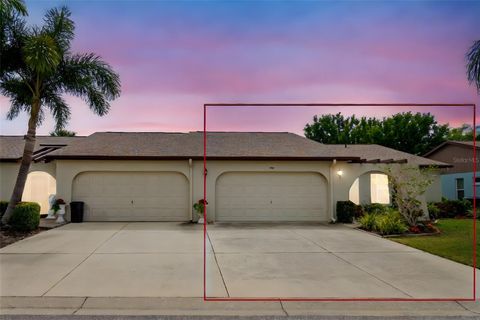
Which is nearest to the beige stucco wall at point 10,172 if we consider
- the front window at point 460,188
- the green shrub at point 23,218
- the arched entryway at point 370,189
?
the green shrub at point 23,218

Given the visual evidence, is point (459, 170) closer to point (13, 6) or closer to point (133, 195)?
point (133, 195)

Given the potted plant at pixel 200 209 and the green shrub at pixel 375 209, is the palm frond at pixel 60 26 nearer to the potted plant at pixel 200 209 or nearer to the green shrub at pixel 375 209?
the potted plant at pixel 200 209

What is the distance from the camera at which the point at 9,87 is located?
49.0 feet

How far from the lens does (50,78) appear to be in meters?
15.0

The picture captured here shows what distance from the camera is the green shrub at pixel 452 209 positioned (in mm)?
20859

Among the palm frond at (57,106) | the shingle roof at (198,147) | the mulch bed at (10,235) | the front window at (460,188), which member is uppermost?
the palm frond at (57,106)

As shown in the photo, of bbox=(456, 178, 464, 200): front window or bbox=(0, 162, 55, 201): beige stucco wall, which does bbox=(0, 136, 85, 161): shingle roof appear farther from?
bbox=(456, 178, 464, 200): front window

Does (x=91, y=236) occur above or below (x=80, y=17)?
below

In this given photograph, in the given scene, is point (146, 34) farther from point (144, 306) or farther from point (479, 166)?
point (479, 166)

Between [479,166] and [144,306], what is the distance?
88.0 ft

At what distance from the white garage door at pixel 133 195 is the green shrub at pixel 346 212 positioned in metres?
6.94

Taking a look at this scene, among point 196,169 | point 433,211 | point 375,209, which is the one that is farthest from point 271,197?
point 433,211

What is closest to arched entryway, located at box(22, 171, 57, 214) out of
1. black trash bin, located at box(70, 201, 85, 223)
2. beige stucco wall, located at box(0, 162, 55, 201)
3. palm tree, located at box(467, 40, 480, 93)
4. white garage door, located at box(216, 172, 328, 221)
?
beige stucco wall, located at box(0, 162, 55, 201)

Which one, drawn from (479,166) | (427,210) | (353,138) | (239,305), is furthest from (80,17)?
(353,138)
